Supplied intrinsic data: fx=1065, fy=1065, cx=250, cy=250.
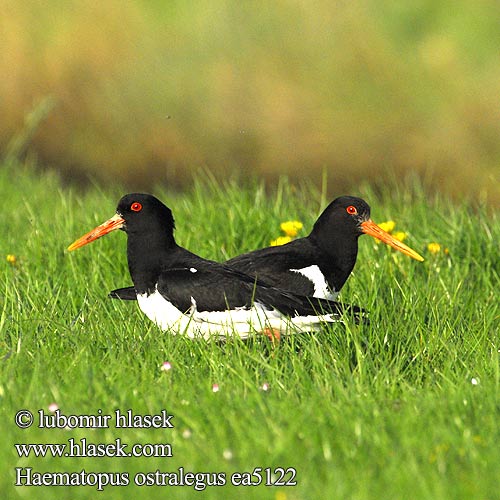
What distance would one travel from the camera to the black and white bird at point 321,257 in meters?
5.62

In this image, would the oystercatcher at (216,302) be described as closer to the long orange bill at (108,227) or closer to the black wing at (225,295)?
the black wing at (225,295)

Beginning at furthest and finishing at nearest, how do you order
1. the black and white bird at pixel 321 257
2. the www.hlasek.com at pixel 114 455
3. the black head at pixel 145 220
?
1. the black and white bird at pixel 321 257
2. the black head at pixel 145 220
3. the www.hlasek.com at pixel 114 455

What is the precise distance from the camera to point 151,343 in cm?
492

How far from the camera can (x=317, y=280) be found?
568 cm

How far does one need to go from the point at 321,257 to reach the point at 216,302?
2.86ft

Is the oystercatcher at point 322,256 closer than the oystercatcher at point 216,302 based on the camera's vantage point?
No

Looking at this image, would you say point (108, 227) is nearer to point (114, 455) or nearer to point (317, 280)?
point (317, 280)

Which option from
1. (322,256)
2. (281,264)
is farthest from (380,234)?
(281,264)

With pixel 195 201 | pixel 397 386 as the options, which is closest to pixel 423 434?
pixel 397 386

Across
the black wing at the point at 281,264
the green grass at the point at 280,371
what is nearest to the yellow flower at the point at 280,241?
the green grass at the point at 280,371

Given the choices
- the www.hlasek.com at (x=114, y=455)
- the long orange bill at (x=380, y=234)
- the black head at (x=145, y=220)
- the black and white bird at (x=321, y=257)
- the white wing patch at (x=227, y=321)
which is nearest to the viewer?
the www.hlasek.com at (x=114, y=455)

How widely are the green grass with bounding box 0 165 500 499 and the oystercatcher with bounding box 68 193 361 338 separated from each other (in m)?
0.10

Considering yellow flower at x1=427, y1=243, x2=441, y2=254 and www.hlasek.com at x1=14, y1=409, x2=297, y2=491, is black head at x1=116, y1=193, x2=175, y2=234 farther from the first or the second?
yellow flower at x1=427, y1=243, x2=441, y2=254

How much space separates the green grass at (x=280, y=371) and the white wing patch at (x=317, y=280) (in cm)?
21
